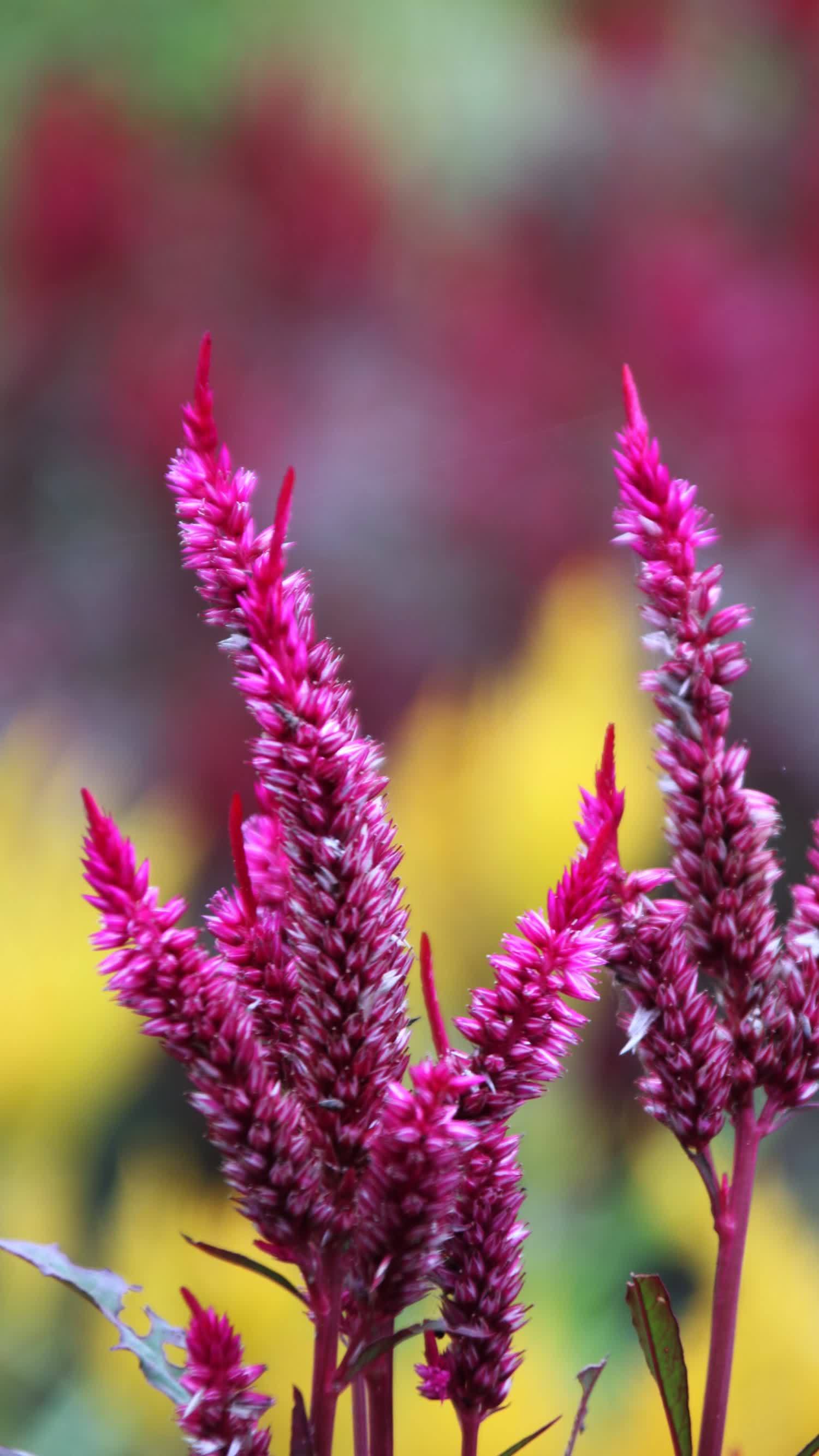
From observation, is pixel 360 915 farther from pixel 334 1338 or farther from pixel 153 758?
pixel 153 758

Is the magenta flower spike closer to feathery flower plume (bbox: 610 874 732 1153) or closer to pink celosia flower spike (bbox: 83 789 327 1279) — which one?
feathery flower plume (bbox: 610 874 732 1153)

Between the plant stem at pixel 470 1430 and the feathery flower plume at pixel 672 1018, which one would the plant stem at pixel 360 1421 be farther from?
the feathery flower plume at pixel 672 1018

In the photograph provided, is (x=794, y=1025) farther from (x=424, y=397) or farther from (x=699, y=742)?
(x=424, y=397)

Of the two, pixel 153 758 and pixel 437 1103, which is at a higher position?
pixel 153 758

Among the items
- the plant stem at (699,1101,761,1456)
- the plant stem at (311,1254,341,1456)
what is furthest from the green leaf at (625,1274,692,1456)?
the plant stem at (311,1254,341,1456)

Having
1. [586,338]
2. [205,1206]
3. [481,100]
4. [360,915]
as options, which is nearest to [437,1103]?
[360,915]

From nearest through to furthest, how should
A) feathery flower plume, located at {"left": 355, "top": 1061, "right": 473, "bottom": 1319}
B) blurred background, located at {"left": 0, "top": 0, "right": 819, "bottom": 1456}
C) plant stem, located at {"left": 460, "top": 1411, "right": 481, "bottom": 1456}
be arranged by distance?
feathery flower plume, located at {"left": 355, "top": 1061, "right": 473, "bottom": 1319}, plant stem, located at {"left": 460, "top": 1411, "right": 481, "bottom": 1456}, blurred background, located at {"left": 0, "top": 0, "right": 819, "bottom": 1456}
